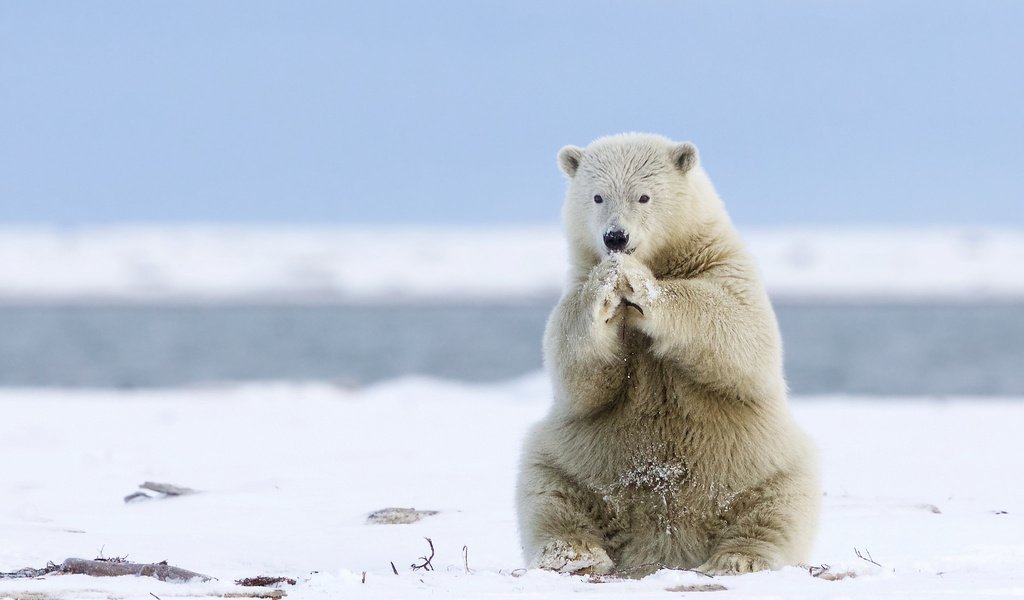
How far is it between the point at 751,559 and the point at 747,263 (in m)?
1.20

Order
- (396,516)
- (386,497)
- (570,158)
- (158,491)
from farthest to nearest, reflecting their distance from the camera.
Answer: (386,497) → (158,491) → (396,516) → (570,158)

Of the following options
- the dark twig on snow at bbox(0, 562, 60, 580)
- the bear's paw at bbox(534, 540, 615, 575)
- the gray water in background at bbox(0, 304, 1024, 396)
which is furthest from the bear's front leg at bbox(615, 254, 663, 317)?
the gray water in background at bbox(0, 304, 1024, 396)

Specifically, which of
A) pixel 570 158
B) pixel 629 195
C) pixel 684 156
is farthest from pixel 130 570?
pixel 684 156

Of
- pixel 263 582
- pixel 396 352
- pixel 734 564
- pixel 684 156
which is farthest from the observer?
pixel 396 352

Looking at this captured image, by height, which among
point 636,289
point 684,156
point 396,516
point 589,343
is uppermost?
point 684,156

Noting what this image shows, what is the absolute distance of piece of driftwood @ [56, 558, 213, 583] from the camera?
13.6ft

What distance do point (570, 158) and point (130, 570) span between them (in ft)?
8.71

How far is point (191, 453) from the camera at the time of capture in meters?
9.09

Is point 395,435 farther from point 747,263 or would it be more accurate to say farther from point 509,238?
point 509,238

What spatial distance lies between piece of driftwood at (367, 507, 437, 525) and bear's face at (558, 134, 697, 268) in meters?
1.66

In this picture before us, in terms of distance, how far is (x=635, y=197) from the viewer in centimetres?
517

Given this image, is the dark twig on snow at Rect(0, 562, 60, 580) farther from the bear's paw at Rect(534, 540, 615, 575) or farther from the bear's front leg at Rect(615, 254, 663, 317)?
the bear's front leg at Rect(615, 254, 663, 317)

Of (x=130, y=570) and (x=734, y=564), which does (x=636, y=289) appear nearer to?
(x=734, y=564)

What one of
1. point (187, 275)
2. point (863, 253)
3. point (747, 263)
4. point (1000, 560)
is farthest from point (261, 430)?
point (863, 253)
